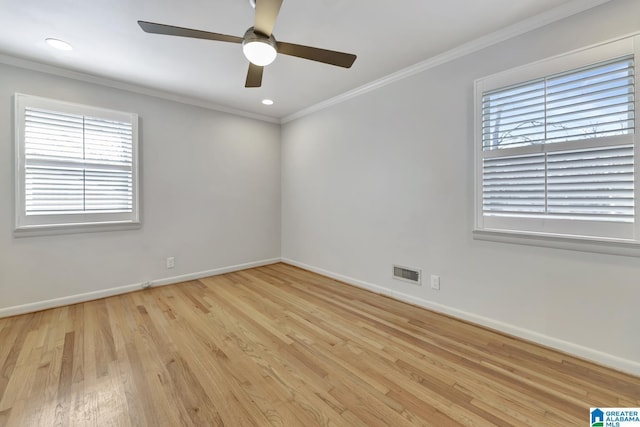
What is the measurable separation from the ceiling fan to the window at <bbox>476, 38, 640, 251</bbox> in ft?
4.76

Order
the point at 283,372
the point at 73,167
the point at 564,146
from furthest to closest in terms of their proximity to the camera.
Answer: the point at 73,167
the point at 564,146
the point at 283,372

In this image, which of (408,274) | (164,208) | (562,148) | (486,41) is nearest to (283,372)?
(408,274)

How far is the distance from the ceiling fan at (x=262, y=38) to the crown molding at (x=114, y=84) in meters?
2.10

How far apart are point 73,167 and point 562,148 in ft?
15.3

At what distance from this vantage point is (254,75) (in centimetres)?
212

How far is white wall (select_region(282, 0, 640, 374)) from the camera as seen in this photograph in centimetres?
187

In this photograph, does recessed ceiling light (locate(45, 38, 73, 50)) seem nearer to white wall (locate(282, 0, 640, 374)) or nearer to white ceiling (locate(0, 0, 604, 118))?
white ceiling (locate(0, 0, 604, 118))

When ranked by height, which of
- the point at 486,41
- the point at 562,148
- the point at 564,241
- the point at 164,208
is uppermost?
the point at 486,41

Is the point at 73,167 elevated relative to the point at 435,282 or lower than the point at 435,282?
elevated

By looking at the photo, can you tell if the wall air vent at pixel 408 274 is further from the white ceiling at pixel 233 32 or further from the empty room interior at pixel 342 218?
the white ceiling at pixel 233 32

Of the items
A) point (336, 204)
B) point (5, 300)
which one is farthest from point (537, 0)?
point (5, 300)

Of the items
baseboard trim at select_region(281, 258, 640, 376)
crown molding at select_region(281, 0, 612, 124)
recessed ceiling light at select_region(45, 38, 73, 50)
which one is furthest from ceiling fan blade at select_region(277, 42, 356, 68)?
baseboard trim at select_region(281, 258, 640, 376)

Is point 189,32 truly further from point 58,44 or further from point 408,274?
point 408,274

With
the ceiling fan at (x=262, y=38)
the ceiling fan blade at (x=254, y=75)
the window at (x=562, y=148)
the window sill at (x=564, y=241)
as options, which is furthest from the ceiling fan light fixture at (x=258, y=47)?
the window sill at (x=564, y=241)
